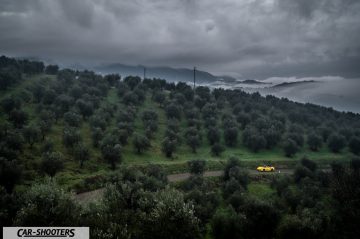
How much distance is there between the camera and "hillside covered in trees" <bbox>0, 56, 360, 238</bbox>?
4706cm

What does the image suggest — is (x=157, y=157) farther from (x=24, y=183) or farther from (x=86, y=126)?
(x=24, y=183)

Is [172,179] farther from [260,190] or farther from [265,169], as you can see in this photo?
[265,169]

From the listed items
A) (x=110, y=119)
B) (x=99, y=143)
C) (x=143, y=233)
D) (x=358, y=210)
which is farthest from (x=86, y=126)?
(x=358, y=210)

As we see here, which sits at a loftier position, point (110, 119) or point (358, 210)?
point (110, 119)

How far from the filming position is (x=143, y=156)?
118m

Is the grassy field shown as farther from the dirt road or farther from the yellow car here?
the yellow car

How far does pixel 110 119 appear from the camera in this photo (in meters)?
148

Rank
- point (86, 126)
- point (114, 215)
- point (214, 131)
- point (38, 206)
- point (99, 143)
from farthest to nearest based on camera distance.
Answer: point (214, 131)
point (86, 126)
point (99, 143)
point (114, 215)
point (38, 206)

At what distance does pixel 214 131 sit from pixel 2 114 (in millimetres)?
92672
